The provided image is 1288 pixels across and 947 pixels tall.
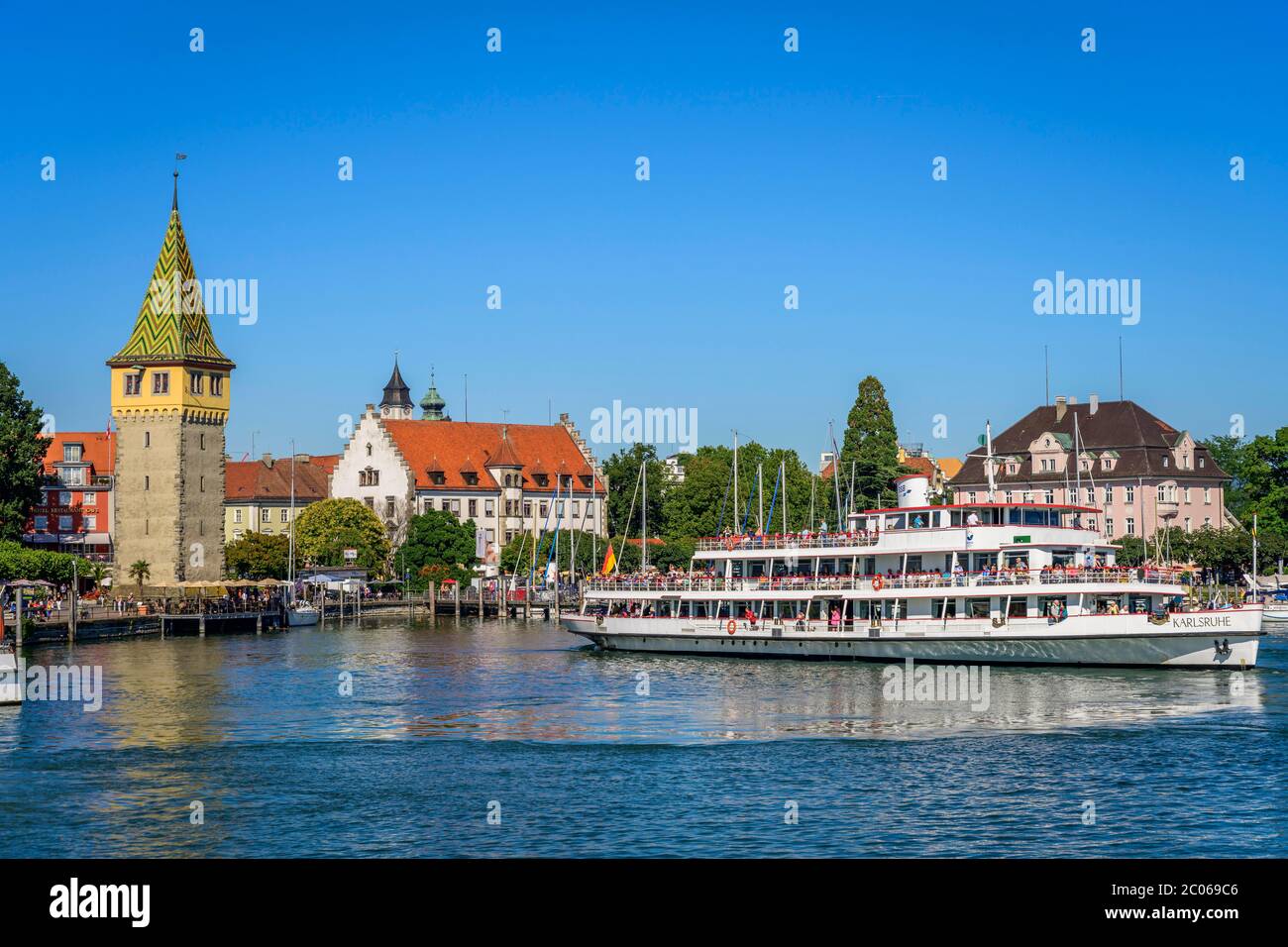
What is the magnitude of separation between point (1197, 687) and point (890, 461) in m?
70.8

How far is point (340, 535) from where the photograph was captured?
5246 inches

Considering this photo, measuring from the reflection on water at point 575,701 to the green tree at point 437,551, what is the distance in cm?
5848

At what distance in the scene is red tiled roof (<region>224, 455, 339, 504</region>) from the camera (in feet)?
514

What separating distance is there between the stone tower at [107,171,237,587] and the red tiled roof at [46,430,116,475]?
86.2ft

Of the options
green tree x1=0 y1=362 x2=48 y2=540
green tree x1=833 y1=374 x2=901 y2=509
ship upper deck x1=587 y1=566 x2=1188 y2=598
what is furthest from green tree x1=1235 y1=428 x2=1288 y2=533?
green tree x1=0 y1=362 x2=48 y2=540

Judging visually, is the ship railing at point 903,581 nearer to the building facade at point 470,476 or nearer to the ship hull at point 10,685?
the ship hull at point 10,685

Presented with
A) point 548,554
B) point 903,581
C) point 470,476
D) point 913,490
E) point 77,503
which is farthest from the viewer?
point 470,476

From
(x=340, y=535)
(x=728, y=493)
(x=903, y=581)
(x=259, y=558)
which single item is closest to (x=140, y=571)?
(x=259, y=558)

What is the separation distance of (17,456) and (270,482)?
53181 millimetres

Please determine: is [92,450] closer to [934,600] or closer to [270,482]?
[270,482]

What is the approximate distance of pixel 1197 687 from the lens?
171ft

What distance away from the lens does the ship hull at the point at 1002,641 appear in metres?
57.0

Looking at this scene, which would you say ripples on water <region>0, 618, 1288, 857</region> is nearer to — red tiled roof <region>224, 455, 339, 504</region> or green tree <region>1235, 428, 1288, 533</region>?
green tree <region>1235, 428, 1288, 533</region>
